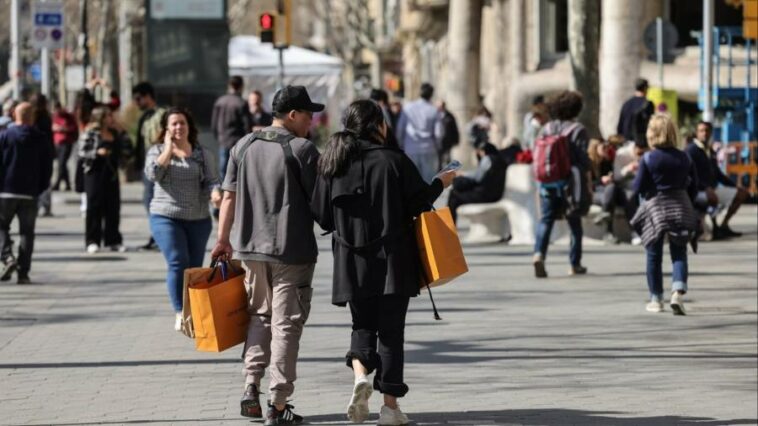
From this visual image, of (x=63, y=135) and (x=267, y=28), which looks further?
(x=63, y=135)

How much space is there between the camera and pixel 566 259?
1992 centimetres

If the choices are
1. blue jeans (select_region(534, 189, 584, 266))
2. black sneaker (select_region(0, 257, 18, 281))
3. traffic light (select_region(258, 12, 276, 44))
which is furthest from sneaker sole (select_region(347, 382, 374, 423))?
traffic light (select_region(258, 12, 276, 44))

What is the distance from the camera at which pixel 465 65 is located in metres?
45.9

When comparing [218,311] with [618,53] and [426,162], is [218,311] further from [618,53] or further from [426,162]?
[618,53]

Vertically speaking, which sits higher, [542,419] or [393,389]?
[393,389]

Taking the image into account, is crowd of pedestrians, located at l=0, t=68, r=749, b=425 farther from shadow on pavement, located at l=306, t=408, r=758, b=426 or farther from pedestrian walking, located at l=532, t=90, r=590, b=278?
shadow on pavement, located at l=306, t=408, r=758, b=426

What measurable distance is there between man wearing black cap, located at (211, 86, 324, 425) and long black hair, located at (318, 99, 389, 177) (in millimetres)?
234

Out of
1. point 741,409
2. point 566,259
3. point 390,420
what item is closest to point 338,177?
point 390,420

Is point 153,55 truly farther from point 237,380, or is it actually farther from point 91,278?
point 237,380

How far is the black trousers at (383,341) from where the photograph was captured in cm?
947

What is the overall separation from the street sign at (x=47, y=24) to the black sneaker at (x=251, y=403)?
2406cm

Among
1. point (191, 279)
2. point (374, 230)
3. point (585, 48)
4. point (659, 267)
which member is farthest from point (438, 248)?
point (585, 48)

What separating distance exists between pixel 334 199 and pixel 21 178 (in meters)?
8.96

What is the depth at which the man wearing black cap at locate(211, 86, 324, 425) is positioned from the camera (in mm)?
9594
